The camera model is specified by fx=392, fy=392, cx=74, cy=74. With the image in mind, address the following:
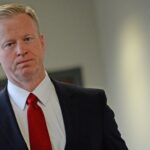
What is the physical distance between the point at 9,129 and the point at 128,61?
2595mm

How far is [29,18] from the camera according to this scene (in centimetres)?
119

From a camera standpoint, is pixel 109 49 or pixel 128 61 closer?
pixel 128 61

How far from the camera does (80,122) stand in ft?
3.98

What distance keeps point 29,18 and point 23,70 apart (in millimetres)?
170

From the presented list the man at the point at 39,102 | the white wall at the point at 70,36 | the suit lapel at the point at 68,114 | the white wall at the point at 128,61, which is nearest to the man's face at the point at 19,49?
the man at the point at 39,102

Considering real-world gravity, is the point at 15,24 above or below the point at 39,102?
above

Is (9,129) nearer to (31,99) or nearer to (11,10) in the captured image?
(31,99)

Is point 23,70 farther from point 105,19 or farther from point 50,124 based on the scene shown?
point 105,19

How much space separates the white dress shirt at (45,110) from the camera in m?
1.18

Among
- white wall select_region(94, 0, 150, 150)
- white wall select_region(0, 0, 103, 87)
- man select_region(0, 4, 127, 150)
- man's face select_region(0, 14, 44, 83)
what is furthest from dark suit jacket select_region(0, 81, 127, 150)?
white wall select_region(0, 0, 103, 87)

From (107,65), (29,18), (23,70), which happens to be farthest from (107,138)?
(107,65)

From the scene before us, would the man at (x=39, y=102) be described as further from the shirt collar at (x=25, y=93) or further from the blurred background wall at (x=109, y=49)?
the blurred background wall at (x=109, y=49)

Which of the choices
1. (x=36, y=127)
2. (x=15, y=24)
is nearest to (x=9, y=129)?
(x=36, y=127)

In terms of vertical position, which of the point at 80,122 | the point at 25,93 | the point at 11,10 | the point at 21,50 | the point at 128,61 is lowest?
the point at 128,61
